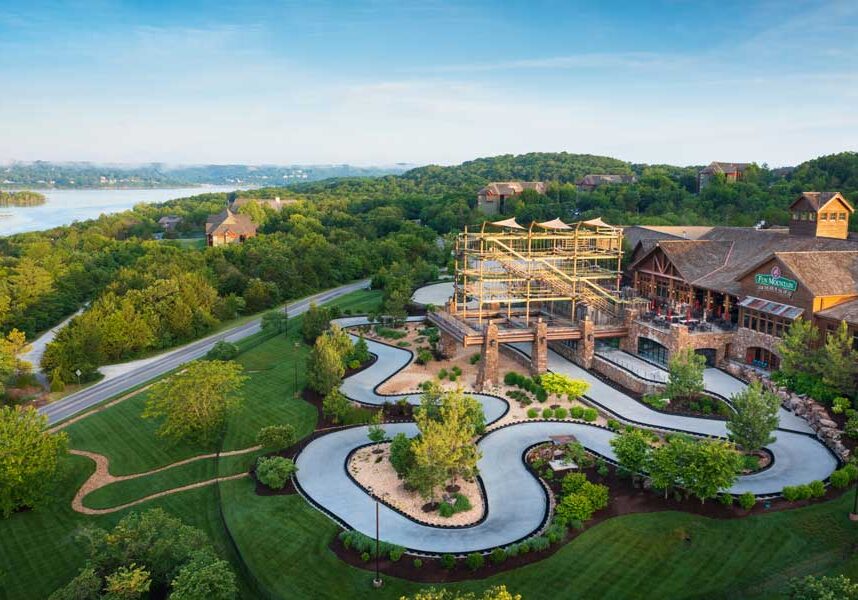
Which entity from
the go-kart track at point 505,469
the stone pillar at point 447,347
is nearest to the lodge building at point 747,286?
the go-kart track at point 505,469

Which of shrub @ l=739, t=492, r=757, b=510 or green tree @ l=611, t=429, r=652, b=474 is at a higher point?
green tree @ l=611, t=429, r=652, b=474

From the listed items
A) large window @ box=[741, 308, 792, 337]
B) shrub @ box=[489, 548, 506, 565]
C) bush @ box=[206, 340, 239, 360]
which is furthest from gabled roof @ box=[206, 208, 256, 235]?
shrub @ box=[489, 548, 506, 565]

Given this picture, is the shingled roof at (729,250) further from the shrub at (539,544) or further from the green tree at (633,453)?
the shrub at (539,544)

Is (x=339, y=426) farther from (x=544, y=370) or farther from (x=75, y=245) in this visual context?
(x=75, y=245)

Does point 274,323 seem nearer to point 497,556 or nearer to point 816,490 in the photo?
point 497,556

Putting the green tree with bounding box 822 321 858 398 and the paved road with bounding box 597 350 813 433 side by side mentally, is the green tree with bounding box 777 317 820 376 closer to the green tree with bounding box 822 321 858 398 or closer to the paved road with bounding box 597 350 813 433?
the green tree with bounding box 822 321 858 398

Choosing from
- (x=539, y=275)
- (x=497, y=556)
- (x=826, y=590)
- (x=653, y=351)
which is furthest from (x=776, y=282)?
(x=497, y=556)

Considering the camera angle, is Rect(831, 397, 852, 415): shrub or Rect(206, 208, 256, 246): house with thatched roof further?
Rect(206, 208, 256, 246): house with thatched roof
